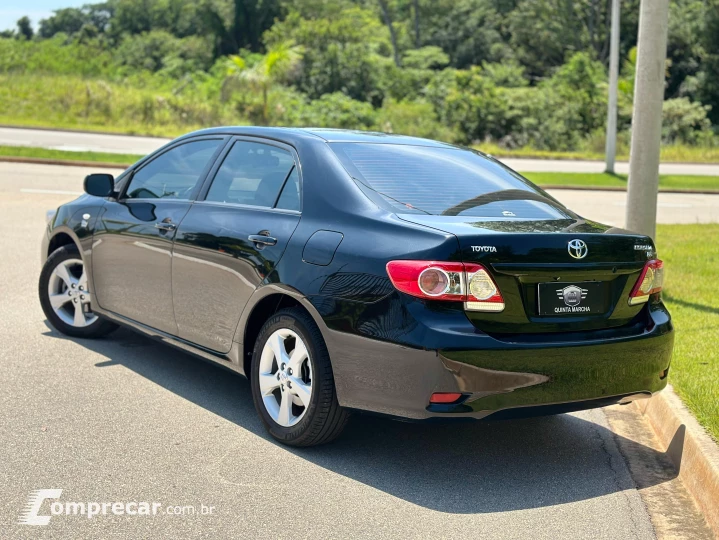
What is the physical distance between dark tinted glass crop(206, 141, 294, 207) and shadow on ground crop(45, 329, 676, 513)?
1.24 m

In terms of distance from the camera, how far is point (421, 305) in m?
4.17

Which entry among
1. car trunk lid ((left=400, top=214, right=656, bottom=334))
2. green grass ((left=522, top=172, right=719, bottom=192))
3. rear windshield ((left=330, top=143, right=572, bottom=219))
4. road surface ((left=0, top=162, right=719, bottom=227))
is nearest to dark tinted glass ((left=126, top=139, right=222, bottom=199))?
rear windshield ((left=330, top=143, right=572, bottom=219))

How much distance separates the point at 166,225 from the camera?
19.1 ft

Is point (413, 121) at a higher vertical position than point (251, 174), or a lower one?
lower

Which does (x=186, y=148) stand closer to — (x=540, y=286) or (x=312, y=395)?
(x=312, y=395)

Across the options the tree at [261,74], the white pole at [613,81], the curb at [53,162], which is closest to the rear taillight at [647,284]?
the curb at [53,162]

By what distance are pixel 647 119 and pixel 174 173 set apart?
4996 millimetres

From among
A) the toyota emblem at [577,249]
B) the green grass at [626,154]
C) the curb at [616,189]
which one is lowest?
the green grass at [626,154]

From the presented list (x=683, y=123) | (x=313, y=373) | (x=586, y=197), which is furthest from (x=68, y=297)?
(x=683, y=123)

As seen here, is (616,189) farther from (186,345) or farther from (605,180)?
(186,345)

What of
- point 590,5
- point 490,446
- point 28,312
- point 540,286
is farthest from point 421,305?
point 590,5

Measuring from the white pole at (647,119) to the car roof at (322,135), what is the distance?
3.74 metres

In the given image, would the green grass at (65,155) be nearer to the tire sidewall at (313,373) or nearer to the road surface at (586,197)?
the road surface at (586,197)

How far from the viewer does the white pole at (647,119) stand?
29.4 feet
